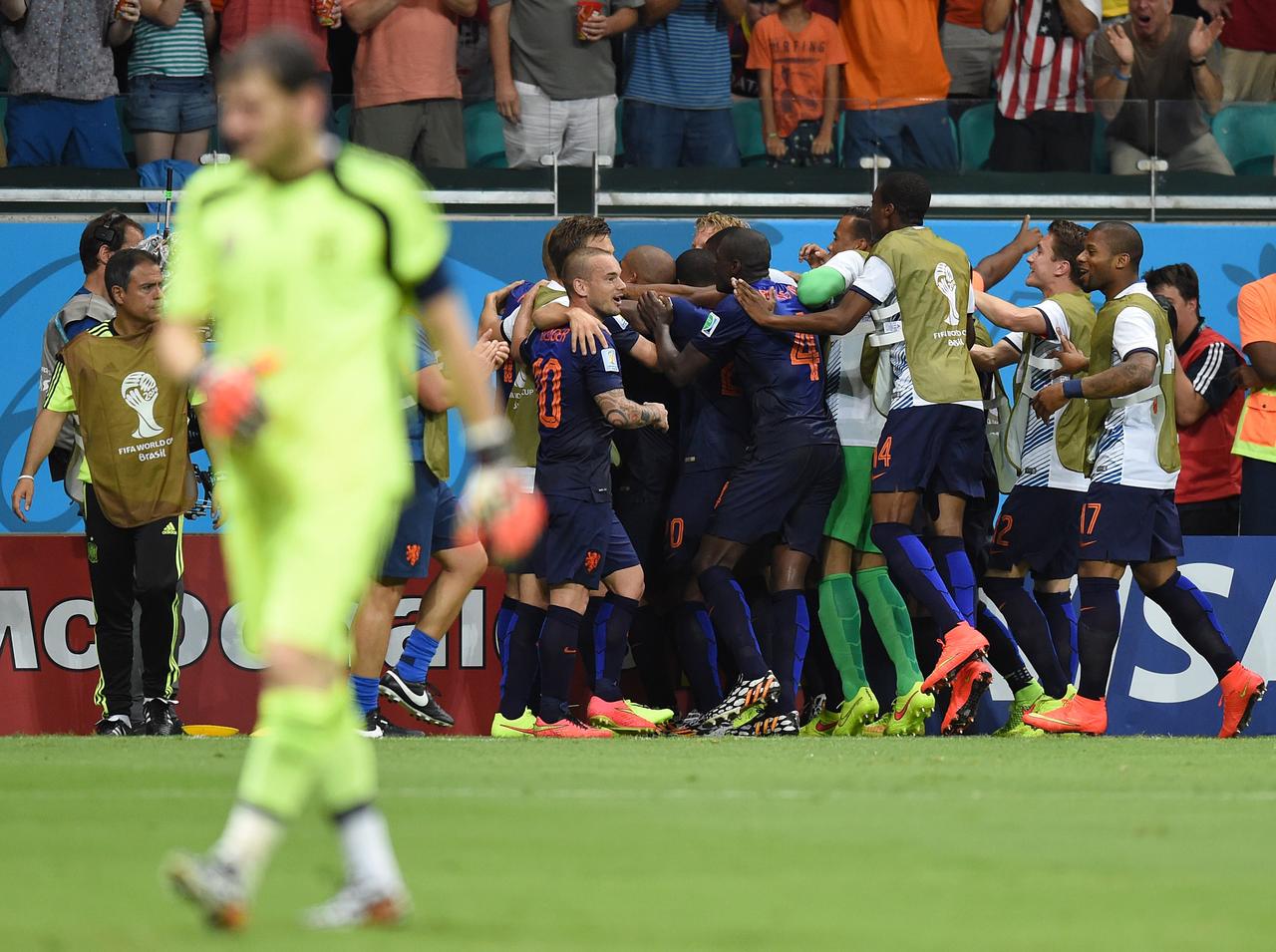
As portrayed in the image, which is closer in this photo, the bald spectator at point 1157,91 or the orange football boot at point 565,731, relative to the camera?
the orange football boot at point 565,731

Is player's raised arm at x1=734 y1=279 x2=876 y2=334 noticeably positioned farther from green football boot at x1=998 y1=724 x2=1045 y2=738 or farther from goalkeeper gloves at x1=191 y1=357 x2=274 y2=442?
goalkeeper gloves at x1=191 y1=357 x2=274 y2=442

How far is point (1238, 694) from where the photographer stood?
9.19 m

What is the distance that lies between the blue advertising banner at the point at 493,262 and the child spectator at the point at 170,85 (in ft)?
2.86

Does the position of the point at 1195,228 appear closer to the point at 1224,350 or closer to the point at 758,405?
the point at 1224,350

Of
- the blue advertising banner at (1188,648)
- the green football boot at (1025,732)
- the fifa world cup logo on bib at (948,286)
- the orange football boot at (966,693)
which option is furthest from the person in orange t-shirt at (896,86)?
the orange football boot at (966,693)

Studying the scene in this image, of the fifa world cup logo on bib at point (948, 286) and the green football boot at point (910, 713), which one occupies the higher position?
the fifa world cup logo on bib at point (948, 286)

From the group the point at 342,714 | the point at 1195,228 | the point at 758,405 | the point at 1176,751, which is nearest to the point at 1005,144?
the point at 1195,228

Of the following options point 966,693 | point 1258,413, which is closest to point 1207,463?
point 1258,413

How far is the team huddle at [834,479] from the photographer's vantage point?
9.27 meters

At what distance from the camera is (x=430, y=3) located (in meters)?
12.9

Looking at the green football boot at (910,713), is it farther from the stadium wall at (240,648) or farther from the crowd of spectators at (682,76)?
the crowd of spectators at (682,76)

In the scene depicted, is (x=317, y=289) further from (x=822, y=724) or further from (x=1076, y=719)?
(x=822, y=724)

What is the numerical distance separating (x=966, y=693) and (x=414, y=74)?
6.01 m

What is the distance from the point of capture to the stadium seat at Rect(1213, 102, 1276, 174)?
44.1 ft
